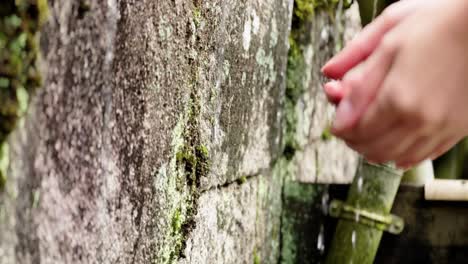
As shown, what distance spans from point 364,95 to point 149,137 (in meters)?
0.45

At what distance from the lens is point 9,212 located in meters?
0.58

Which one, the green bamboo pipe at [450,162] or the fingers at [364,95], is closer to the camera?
the fingers at [364,95]

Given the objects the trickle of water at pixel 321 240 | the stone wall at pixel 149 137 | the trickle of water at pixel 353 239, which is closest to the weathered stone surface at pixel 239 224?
the stone wall at pixel 149 137

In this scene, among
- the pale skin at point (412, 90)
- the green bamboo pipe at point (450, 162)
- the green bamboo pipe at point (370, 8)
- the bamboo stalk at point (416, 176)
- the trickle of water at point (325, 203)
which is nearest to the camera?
the pale skin at point (412, 90)

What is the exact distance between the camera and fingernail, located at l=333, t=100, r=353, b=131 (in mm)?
549

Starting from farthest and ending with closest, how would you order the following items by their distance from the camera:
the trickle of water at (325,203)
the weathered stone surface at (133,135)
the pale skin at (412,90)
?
the trickle of water at (325,203), the weathered stone surface at (133,135), the pale skin at (412,90)

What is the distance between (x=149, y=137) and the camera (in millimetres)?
918

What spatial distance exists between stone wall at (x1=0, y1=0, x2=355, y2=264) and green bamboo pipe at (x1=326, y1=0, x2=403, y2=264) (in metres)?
0.25

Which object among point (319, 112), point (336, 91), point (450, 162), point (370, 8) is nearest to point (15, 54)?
point (336, 91)

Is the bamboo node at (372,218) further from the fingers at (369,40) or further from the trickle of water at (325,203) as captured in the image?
the fingers at (369,40)

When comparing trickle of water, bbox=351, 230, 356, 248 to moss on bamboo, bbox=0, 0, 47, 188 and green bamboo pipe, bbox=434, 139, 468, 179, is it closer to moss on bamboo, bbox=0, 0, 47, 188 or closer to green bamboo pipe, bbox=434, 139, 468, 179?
green bamboo pipe, bbox=434, 139, 468, 179

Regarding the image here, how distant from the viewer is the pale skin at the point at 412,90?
0.50 m

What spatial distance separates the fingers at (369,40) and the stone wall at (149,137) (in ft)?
0.89

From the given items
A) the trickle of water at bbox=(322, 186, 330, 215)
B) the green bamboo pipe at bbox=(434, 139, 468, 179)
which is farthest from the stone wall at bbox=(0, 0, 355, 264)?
the green bamboo pipe at bbox=(434, 139, 468, 179)
